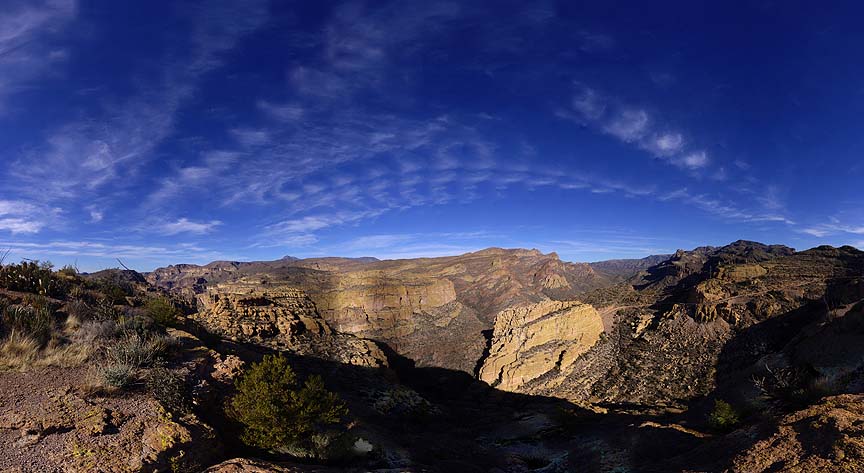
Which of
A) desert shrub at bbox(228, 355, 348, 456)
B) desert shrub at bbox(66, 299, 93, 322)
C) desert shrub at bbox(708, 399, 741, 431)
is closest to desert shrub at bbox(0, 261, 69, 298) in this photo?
desert shrub at bbox(66, 299, 93, 322)

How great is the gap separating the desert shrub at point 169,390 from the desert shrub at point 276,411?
1.13 meters

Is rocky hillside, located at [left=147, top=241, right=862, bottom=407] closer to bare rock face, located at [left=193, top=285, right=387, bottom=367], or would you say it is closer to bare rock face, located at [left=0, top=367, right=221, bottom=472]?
bare rock face, located at [left=193, top=285, right=387, bottom=367]

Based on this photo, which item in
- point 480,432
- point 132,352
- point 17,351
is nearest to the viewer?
point 17,351

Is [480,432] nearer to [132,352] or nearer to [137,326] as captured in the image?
[137,326]

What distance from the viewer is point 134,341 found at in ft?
33.5

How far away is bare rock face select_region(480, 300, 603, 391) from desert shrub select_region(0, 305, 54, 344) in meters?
40.2

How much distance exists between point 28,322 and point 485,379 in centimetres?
4474

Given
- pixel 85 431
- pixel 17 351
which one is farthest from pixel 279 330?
pixel 85 431

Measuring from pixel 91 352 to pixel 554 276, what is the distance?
127 m

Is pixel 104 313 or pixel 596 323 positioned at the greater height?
pixel 104 313

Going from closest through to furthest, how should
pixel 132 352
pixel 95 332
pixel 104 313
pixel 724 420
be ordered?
pixel 132 352 < pixel 95 332 < pixel 104 313 < pixel 724 420

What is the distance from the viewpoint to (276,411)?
9.42 meters

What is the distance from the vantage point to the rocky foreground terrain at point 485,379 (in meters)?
7.06

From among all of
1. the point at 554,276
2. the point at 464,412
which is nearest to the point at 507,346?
the point at 464,412
